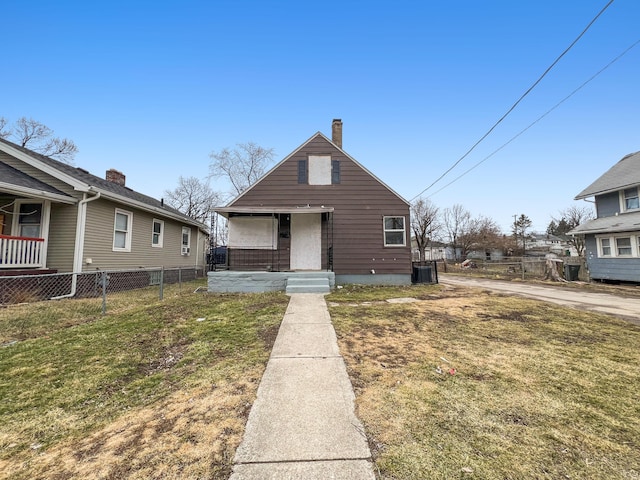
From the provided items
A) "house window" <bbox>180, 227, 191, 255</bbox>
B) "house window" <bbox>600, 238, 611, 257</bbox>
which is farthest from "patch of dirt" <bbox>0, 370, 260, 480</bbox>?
"house window" <bbox>600, 238, 611, 257</bbox>

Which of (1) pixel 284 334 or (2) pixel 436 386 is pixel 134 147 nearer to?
(1) pixel 284 334

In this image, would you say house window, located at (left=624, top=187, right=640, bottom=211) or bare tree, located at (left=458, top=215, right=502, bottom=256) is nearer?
house window, located at (left=624, top=187, right=640, bottom=211)

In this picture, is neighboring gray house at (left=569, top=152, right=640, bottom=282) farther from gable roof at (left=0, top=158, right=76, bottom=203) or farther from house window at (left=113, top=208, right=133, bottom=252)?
gable roof at (left=0, top=158, right=76, bottom=203)

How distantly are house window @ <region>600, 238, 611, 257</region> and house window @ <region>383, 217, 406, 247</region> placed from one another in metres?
12.3

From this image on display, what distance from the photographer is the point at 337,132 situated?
12.3 m

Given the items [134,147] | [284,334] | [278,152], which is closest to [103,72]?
[134,147]

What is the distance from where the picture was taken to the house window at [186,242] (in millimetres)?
15164

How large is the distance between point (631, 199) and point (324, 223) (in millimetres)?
16689

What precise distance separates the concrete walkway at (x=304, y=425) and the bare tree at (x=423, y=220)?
115 feet

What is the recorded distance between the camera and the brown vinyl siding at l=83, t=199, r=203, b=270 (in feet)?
30.3

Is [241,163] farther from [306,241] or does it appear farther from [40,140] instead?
[306,241]

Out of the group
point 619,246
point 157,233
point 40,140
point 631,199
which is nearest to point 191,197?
point 40,140

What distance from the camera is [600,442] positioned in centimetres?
195

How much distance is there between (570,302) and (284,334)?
9161 mm
